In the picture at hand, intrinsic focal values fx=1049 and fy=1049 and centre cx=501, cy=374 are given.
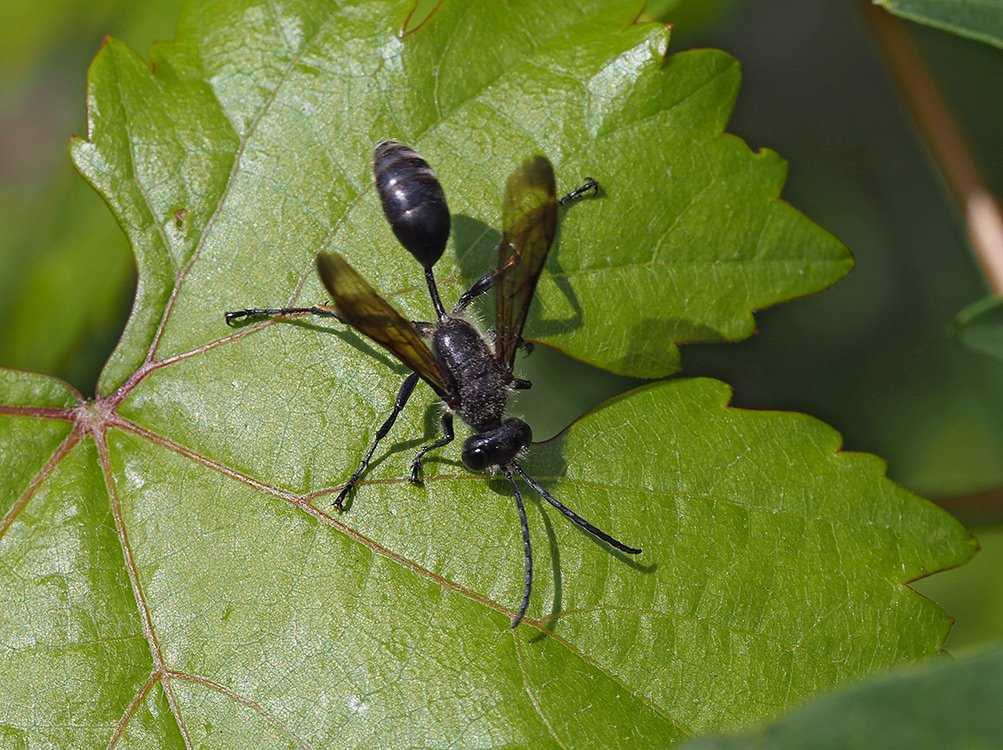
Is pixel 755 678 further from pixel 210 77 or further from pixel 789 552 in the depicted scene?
pixel 210 77

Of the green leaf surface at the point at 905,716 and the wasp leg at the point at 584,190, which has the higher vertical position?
the wasp leg at the point at 584,190

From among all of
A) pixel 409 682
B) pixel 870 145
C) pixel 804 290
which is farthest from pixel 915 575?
pixel 870 145

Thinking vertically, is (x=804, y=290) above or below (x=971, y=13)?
below

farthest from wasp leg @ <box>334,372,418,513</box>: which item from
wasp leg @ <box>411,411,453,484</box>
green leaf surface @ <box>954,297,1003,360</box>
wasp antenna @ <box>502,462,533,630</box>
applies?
green leaf surface @ <box>954,297,1003,360</box>

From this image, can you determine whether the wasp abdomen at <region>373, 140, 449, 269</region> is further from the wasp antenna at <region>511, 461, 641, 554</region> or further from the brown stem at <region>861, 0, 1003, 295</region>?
the brown stem at <region>861, 0, 1003, 295</region>

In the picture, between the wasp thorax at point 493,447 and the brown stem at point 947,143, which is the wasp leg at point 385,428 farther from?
the brown stem at point 947,143

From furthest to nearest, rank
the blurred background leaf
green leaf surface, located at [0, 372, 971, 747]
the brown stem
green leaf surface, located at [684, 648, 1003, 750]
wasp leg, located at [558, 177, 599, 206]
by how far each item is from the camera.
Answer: the blurred background leaf
the brown stem
wasp leg, located at [558, 177, 599, 206]
green leaf surface, located at [0, 372, 971, 747]
green leaf surface, located at [684, 648, 1003, 750]

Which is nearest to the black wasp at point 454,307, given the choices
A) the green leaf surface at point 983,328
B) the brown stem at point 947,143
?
the green leaf surface at point 983,328
